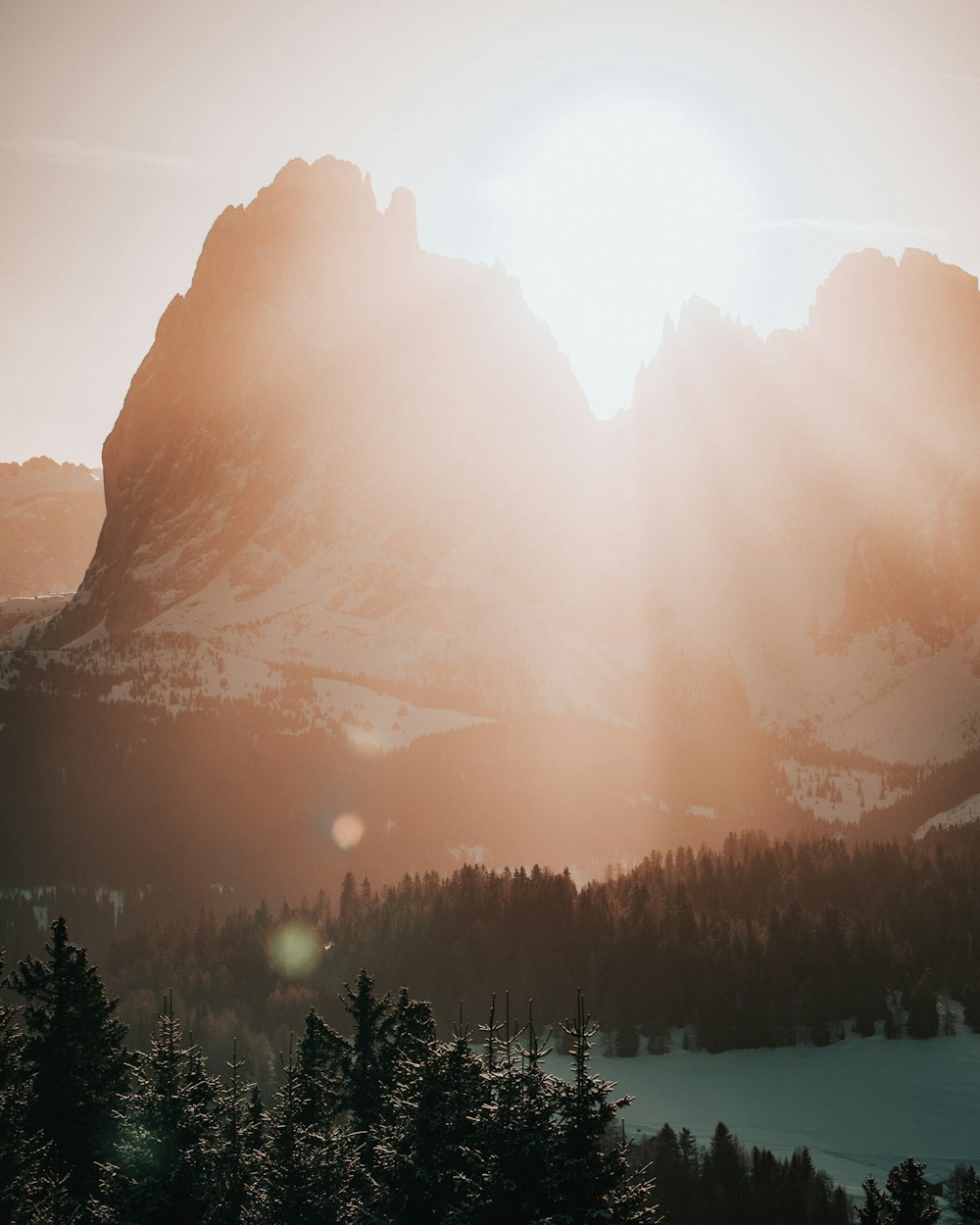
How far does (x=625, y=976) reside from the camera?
141m

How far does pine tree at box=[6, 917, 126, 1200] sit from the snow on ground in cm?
5515

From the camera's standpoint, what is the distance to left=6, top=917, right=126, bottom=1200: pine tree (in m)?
51.8

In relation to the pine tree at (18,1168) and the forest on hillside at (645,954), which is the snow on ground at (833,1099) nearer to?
the forest on hillside at (645,954)

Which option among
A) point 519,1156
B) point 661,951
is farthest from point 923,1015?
point 519,1156

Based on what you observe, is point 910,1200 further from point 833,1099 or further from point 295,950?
point 295,950

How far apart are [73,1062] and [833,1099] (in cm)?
7714

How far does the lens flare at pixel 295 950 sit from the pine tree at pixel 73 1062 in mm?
108440

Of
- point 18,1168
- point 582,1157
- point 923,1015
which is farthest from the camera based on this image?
point 923,1015

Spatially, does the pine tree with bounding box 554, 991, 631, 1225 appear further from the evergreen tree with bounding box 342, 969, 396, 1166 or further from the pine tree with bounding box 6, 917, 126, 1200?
the pine tree with bounding box 6, 917, 126, 1200

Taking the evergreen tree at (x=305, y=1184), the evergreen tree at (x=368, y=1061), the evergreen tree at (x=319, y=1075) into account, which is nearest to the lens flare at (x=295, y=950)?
the evergreen tree at (x=319, y=1075)

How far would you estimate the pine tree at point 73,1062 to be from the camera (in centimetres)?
5178

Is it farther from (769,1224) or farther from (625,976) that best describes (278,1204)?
(625,976)

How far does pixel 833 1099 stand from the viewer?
111500 millimetres

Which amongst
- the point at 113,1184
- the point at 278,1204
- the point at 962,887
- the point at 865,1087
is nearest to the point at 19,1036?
the point at 113,1184
